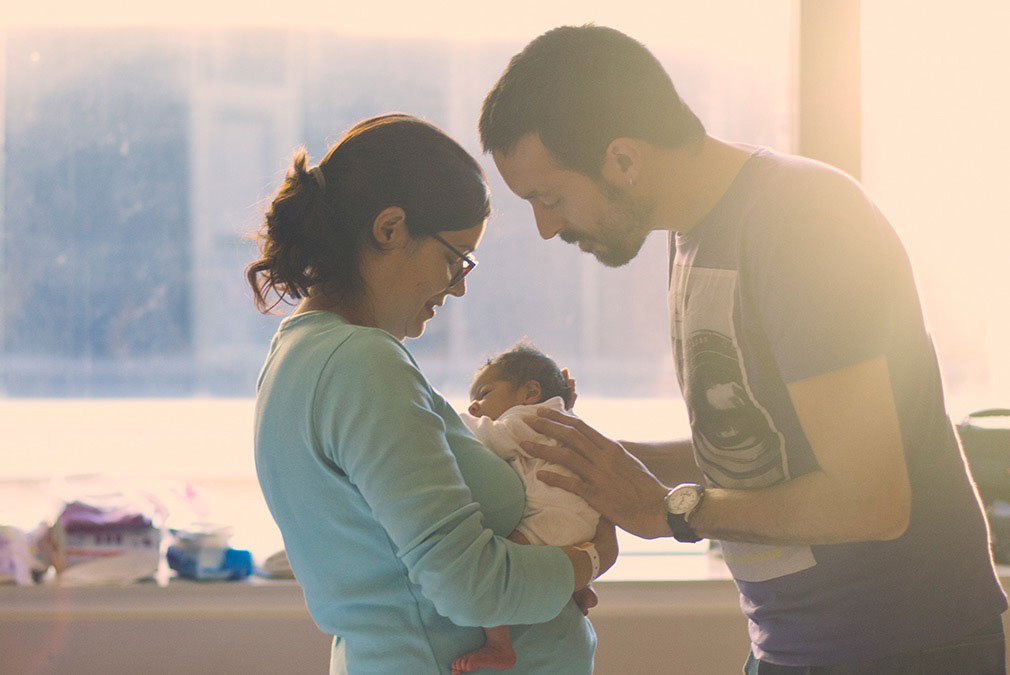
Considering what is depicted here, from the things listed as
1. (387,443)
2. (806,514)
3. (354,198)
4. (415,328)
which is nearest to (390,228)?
(354,198)

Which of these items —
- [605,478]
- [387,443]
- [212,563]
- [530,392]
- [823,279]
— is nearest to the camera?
[387,443]

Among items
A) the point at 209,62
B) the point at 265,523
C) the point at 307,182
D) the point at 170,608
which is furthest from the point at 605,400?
the point at 307,182

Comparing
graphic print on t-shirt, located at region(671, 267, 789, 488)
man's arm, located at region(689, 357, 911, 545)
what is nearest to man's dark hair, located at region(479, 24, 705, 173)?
graphic print on t-shirt, located at region(671, 267, 789, 488)

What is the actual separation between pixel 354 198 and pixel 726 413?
58cm

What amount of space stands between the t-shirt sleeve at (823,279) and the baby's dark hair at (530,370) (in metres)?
0.47

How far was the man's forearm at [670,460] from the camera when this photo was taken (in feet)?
5.74

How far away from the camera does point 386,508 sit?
1.11 metres

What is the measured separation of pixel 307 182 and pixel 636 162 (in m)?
0.48

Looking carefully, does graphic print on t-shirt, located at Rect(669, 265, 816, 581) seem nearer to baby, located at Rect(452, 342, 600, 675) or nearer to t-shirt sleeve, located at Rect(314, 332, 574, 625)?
baby, located at Rect(452, 342, 600, 675)

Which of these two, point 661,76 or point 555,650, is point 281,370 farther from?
point 661,76

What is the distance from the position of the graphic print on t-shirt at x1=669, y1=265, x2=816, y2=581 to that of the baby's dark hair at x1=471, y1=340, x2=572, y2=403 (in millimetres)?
278

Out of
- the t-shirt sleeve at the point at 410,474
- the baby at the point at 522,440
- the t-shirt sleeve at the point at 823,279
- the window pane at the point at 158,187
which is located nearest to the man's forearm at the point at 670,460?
the baby at the point at 522,440

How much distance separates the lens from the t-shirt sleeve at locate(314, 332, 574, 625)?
1108 mm

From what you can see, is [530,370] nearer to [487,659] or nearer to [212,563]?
[487,659]
